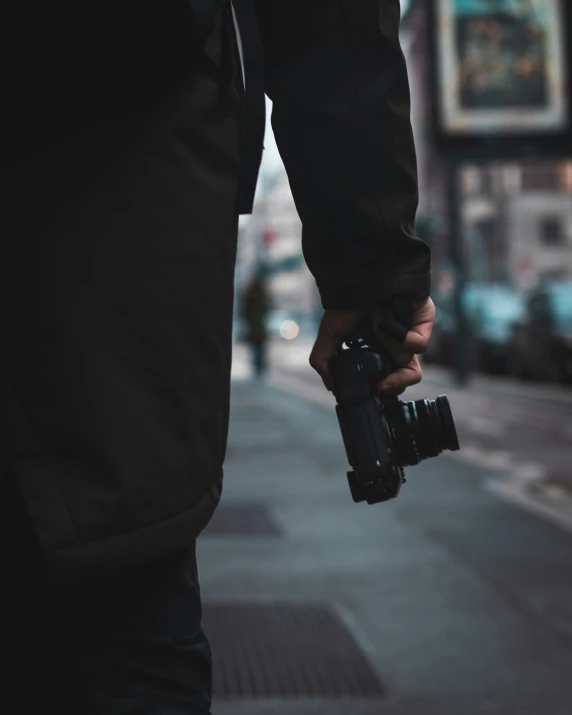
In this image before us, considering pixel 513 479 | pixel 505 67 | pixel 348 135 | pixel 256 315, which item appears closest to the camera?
pixel 348 135

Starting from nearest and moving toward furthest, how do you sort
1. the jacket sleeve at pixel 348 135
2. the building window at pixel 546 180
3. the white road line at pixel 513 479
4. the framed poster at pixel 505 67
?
the jacket sleeve at pixel 348 135 → the white road line at pixel 513 479 → the framed poster at pixel 505 67 → the building window at pixel 546 180

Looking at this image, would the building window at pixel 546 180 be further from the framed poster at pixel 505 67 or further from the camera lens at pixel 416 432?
the camera lens at pixel 416 432

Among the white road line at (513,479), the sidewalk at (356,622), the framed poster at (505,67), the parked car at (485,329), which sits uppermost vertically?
the framed poster at (505,67)

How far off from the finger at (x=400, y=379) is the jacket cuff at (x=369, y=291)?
11 centimetres

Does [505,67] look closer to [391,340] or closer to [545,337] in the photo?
[545,337]

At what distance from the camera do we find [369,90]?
1.63 m

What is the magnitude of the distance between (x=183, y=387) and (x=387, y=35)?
21.5 inches

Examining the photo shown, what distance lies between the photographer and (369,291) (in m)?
1.66

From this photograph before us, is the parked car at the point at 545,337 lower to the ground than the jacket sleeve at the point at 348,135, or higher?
lower

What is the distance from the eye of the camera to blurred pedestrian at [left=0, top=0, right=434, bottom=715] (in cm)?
138

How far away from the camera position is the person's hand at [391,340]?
1.70m

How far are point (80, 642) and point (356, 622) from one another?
2.62 metres

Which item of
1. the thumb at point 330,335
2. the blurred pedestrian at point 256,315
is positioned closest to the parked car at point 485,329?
the blurred pedestrian at point 256,315

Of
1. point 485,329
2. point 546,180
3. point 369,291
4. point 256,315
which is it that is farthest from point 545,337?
point 546,180
